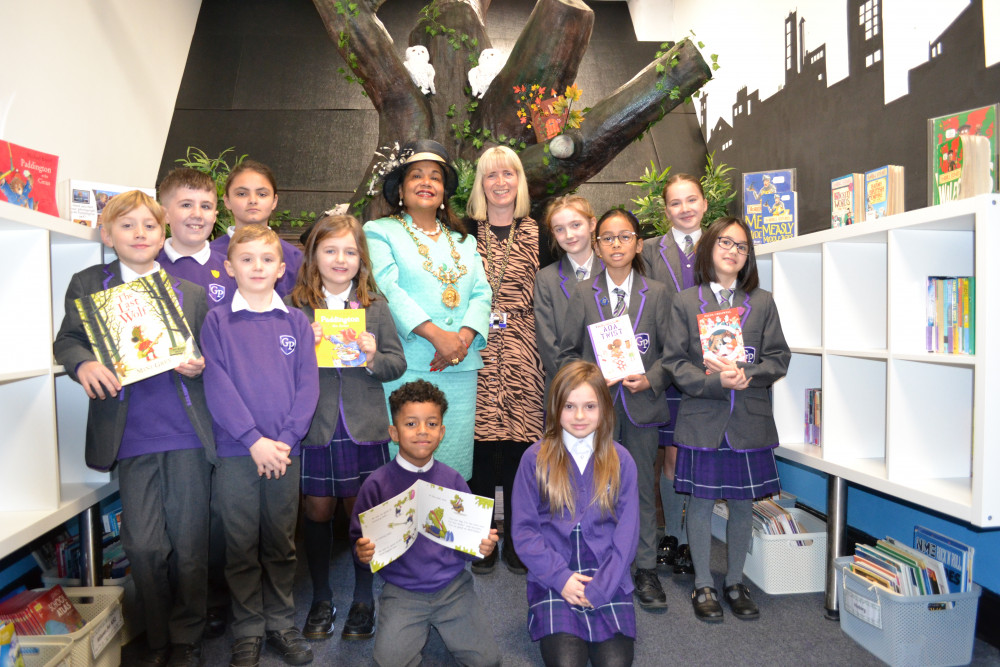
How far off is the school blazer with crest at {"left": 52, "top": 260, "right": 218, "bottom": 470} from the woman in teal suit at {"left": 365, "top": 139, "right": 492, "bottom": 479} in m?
0.68

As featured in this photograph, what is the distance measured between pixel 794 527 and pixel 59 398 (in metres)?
2.96

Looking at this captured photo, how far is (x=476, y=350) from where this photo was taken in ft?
8.79

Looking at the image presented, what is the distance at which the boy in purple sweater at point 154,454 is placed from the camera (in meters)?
2.05

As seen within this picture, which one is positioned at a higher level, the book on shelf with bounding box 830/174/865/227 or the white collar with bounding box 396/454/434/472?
the book on shelf with bounding box 830/174/865/227

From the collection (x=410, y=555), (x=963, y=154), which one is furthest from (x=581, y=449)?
(x=963, y=154)

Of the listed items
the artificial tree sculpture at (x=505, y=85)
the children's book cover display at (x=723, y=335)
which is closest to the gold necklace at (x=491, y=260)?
the children's book cover display at (x=723, y=335)

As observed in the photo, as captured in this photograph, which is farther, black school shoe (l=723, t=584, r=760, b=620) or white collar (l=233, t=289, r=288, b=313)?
black school shoe (l=723, t=584, r=760, b=620)

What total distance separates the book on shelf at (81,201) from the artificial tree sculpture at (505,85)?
5.30 feet

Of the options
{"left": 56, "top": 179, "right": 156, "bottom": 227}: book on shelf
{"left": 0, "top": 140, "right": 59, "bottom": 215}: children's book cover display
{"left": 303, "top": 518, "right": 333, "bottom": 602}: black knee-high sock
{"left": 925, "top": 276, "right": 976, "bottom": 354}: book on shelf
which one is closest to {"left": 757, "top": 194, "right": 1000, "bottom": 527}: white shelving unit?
{"left": 925, "top": 276, "right": 976, "bottom": 354}: book on shelf

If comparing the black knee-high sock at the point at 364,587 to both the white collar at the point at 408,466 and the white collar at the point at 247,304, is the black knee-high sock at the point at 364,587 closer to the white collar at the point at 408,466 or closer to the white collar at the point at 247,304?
the white collar at the point at 408,466

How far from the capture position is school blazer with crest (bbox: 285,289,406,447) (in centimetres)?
225

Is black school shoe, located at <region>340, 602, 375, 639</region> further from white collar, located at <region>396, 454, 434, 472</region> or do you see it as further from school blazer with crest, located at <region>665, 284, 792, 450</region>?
school blazer with crest, located at <region>665, 284, 792, 450</region>

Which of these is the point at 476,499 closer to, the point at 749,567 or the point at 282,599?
the point at 282,599

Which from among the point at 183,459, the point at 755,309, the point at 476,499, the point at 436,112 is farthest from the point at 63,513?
the point at 436,112
